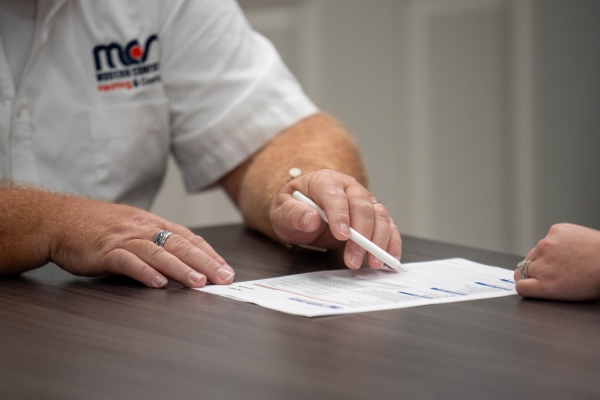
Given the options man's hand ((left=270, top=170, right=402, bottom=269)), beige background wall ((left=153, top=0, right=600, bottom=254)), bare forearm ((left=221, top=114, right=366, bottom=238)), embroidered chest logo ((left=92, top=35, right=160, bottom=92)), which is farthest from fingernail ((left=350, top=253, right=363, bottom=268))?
beige background wall ((left=153, top=0, right=600, bottom=254))

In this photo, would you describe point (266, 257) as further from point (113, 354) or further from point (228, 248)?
point (113, 354)

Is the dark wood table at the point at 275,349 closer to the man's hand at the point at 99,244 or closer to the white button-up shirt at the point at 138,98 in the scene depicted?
the man's hand at the point at 99,244

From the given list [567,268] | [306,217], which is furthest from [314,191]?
[567,268]

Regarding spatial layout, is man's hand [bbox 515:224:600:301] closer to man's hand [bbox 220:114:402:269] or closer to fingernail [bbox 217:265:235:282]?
man's hand [bbox 220:114:402:269]

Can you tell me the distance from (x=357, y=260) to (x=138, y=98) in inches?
24.8

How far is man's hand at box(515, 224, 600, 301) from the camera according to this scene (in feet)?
2.30

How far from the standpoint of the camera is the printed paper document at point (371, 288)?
0.70 m

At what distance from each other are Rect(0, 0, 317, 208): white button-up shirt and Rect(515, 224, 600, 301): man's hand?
670 millimetres

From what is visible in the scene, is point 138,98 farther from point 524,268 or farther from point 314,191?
point 524,268

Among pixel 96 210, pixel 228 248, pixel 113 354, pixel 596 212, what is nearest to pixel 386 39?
pixel 596 212

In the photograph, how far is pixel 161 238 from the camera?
2.70 feet

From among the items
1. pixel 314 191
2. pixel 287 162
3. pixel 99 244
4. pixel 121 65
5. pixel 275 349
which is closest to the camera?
pixel 275 349

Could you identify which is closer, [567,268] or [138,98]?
[567,268]

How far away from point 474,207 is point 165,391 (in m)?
2.13
